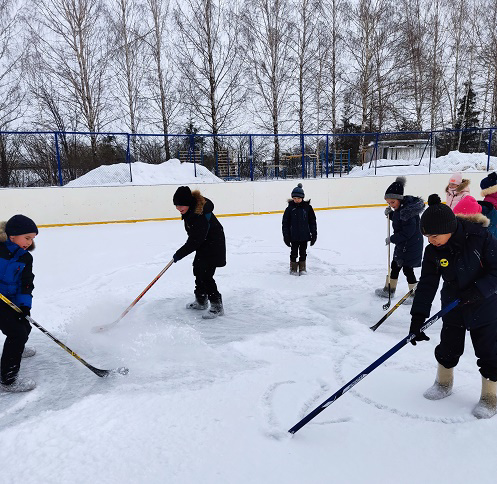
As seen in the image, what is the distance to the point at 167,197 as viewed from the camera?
11.7 meters

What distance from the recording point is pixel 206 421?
2.45 m

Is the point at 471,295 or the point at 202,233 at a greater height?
the point at 202,233

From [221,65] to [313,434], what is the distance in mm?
19703

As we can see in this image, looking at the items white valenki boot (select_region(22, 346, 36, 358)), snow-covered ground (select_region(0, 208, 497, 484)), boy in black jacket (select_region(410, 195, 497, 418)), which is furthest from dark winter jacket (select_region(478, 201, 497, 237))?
white valenki boot (select_region(22, 346, 36, 358))

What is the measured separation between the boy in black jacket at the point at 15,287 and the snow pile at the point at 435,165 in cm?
1386

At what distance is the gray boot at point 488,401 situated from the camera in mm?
2367

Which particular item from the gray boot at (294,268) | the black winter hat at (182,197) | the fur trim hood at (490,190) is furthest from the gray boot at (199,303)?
the fur trim hood at (490,190)

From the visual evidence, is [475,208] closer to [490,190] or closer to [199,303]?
[490,190]

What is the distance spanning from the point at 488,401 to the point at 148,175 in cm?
1230

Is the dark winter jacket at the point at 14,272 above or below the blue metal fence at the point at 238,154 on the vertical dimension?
below

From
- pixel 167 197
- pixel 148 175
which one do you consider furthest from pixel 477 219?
pixel 148 175

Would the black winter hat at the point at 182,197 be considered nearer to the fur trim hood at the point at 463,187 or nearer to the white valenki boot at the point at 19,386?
the white valenki boot at the point at 19,386

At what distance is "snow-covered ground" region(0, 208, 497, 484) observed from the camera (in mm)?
2061

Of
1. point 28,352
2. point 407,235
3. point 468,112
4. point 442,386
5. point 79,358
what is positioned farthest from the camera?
point 468,112
